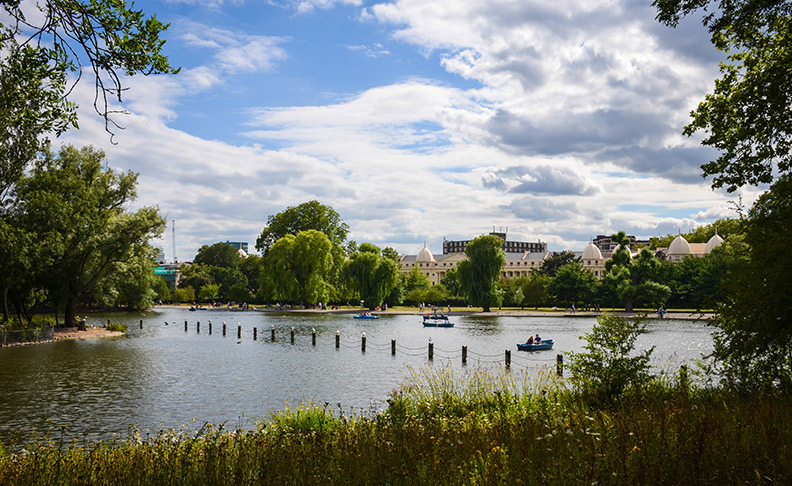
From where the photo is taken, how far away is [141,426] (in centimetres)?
1636

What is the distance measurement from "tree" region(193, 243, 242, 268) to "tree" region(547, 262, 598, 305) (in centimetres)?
7534

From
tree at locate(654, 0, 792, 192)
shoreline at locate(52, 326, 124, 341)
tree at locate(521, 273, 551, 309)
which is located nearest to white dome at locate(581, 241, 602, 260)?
tree at locate(521, 273, 551, 309)

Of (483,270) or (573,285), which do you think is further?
(573,285)

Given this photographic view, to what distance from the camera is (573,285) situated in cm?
9588

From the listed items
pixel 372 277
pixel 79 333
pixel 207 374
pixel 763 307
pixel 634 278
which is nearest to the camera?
pixel 763 307

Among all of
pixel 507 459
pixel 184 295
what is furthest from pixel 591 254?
pixel 507 459

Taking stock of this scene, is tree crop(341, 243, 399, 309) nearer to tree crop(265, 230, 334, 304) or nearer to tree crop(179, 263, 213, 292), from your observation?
tree crop(265, 230, 334, 304)

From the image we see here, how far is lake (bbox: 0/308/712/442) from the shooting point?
17.7 m

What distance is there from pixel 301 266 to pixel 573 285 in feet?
133

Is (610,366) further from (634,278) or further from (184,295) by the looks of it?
(184,295)

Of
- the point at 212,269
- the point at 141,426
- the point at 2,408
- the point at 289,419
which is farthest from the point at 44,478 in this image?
the point at 212,269

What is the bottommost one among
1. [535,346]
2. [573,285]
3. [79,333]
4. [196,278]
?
[535,346]

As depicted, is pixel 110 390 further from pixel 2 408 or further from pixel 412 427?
pixel 412 427

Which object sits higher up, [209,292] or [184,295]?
[209,292]
